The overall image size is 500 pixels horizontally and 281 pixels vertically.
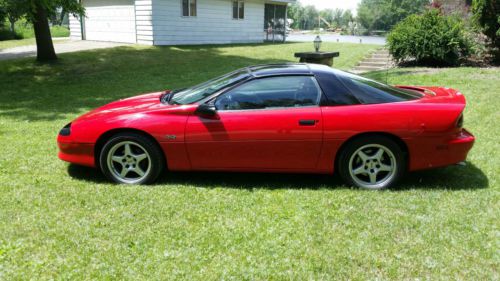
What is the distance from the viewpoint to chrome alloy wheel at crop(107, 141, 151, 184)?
4.57 metres

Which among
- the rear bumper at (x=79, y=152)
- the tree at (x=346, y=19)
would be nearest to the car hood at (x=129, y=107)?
the rear bumper at (x=79, y=152)

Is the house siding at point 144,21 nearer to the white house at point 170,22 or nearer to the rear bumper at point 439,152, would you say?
the white house at point 170,22

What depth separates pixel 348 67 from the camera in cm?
1498

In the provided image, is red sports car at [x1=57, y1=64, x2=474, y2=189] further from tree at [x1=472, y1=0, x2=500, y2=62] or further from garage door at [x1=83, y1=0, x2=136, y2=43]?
garage door at [x1=83, y1=0, x2=136, y2=43]

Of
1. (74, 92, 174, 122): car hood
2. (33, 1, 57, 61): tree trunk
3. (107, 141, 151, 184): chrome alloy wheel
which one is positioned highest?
(33, 1, 57, 61): tree trunk

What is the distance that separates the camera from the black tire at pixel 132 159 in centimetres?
451

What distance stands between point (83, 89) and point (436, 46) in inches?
402

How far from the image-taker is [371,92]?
454 centimetres

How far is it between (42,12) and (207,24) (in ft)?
34.9

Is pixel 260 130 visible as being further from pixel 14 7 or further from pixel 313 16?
pixel 313 16

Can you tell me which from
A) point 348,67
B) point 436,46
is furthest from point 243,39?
point 436,46

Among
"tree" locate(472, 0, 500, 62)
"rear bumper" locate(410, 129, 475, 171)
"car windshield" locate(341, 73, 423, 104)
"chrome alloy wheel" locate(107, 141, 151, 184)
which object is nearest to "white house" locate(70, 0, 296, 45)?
"tree" locate(472, 0, 500, 62)

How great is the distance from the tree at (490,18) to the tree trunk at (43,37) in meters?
13.4

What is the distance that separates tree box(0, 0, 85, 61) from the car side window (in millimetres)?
9329
